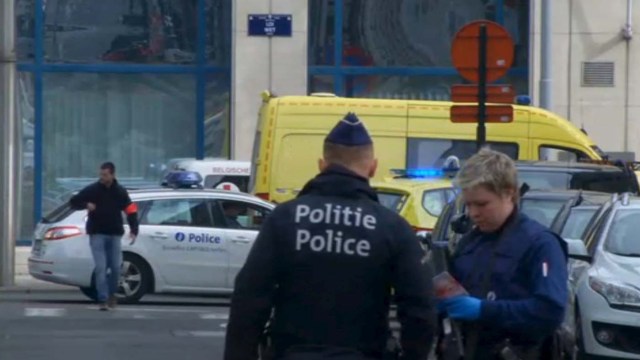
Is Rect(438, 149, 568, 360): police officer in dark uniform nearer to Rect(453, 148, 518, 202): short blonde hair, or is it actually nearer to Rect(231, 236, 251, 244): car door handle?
Rect(453, 148, 518, 202): short blonde hair

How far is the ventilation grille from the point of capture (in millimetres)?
26188

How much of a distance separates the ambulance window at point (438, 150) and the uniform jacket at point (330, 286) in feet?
51.1

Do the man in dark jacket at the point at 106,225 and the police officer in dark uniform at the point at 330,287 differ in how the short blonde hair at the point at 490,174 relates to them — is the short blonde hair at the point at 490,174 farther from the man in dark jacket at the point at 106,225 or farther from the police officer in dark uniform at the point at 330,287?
the man in dark jacket at the point at 106,225

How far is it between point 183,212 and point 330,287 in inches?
592

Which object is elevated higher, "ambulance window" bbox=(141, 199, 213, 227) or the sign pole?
the sign pole

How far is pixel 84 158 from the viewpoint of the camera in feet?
89.0

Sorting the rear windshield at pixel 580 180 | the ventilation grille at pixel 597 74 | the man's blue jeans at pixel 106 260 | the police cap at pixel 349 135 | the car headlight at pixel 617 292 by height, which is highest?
the ventilation grille at pixel 597 74

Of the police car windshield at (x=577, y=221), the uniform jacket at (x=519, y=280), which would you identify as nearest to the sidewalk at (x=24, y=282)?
the police car windshield at (x=577, y=221)

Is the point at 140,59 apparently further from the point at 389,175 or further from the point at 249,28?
the point at 389,175

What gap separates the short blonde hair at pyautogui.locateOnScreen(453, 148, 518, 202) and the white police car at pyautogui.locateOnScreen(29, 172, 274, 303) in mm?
14164

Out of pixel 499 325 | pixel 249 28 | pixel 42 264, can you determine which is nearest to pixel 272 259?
pixel 499 325

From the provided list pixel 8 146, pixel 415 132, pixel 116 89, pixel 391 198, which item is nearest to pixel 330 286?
pixel 391 198

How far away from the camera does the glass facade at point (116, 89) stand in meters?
26.5

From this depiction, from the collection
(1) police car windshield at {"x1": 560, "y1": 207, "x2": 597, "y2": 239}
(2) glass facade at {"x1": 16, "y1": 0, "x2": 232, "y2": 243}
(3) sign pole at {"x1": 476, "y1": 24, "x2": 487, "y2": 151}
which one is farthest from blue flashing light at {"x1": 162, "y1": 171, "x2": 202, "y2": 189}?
(1) police car windshield at {"x1": 560, "y1": 207, "x2": 597, "y2": 239}
